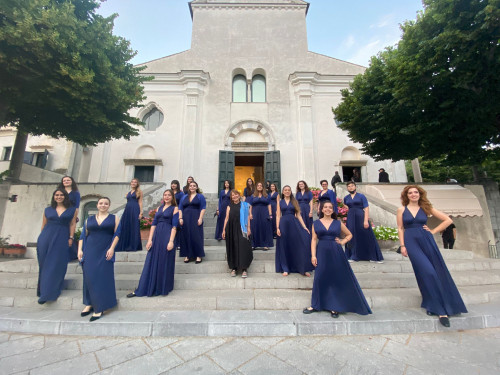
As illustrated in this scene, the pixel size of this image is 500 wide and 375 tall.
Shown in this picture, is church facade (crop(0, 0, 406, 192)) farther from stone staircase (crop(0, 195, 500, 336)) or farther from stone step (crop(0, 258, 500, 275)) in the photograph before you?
stone staircase (crop(0, 195, 500, 336))

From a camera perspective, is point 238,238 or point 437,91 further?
point 437,91

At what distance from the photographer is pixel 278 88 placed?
52.5ft

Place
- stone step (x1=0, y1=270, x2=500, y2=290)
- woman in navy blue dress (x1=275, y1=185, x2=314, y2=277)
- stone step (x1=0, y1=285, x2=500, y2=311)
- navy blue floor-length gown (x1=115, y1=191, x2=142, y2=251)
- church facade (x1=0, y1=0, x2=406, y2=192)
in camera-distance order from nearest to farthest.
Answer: stone step (x1=0, y1=285, x2=500, y2=311) → stone step (x1=0, y1=270, x2=500, y2=290) → woman in navy blue dress (x1=275, y1=185, x2=314, y2=277) → navy blue floor-length gown (x1=115, y1=191, x2=142, y2=251) → church facade (x1=0, y1=0, x2=406, y2=192)

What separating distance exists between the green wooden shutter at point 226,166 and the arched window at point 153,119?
4.89m

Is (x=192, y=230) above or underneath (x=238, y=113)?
underneath

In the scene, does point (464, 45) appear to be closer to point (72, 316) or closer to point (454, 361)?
point (454, 361)

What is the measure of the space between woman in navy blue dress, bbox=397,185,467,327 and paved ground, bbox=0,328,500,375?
1.26ft

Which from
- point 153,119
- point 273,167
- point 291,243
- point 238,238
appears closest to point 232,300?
point 238,238

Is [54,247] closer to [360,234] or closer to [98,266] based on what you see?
[98,266]

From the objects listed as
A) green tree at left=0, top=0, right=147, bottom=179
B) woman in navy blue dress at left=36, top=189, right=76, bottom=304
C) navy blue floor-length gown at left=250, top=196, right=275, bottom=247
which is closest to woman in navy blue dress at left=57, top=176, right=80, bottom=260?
woman in navy blue dress at left=36, top=189, right=76, bottom=304

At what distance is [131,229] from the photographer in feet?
20.2

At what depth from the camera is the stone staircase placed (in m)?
3.21

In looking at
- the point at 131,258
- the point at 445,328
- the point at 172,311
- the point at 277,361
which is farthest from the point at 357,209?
the point at 131,258

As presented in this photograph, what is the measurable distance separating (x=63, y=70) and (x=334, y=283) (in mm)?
9233
